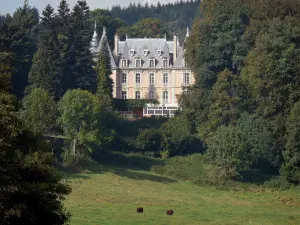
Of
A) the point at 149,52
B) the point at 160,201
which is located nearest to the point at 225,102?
the point at 160,201

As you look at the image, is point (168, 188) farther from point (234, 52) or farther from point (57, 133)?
point (234, 52)

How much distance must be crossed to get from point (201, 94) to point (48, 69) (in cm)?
1306

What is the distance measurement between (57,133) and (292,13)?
2450 centimetres

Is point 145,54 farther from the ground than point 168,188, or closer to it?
farther from the ground

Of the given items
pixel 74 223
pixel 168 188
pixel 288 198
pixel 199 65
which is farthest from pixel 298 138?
pixel 74 223

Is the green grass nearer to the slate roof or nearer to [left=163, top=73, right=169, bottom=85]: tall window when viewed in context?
[left=163, top=73, right=169, bottom=85]: tall window

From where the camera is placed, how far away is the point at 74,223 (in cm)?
3684

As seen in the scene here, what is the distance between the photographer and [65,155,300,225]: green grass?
4094cm

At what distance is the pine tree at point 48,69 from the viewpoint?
214 feet

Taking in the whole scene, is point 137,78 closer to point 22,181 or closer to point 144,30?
point 144,30

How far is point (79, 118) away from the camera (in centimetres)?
5909

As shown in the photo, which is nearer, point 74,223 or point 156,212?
point 74,223

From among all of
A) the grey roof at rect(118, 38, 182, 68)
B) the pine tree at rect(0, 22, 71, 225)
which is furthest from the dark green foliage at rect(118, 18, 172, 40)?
the pine tree at rect(0, 22, 71, 225)

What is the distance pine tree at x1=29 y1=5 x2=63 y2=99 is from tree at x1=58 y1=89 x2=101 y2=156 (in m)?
5.80
